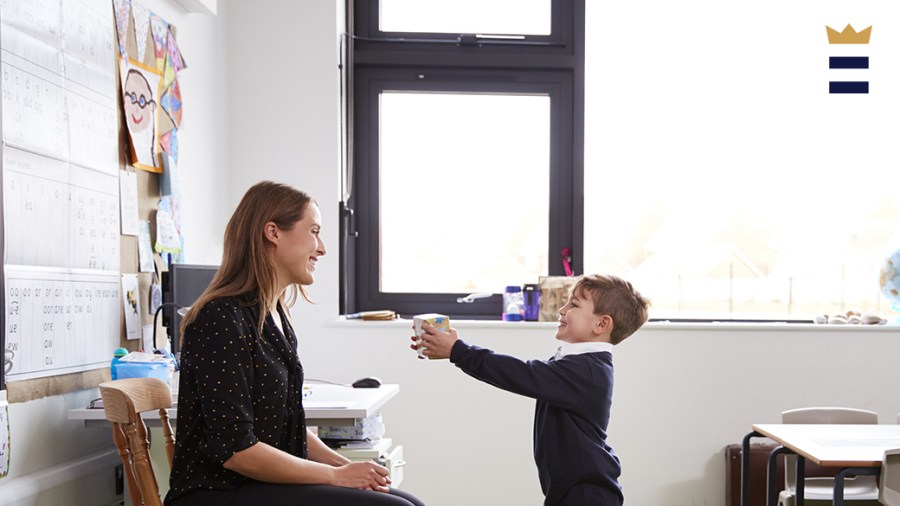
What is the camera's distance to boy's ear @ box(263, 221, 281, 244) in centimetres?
221

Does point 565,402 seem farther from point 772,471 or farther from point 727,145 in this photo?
point 727,145

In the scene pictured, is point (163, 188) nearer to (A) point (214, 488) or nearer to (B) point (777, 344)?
(A) point (214, 488)

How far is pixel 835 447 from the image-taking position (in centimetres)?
277

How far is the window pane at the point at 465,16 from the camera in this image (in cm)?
454

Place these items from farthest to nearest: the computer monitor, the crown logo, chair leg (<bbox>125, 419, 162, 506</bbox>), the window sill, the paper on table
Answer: the crown logo < the window sill < the computer monitor < the paper on table < chair leg (<bbox>125, 419, 162, 506</bbox>)

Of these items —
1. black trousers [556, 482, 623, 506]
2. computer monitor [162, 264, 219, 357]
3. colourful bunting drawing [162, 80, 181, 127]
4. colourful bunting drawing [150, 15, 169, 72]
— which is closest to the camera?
black trousers [556, 482, 623, 506]

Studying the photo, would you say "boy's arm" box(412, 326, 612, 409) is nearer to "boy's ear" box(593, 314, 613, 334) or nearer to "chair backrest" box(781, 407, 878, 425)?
"boy's ear" box(593, 314, 613, 334)

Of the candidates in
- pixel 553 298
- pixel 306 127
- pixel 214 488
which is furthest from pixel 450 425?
pixel 214 488

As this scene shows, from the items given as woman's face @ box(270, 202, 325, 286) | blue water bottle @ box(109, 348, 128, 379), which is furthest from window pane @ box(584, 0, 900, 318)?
woman's face @ box(270, 202, 325, 286)

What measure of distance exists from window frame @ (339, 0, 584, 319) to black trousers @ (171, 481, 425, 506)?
2.45 m

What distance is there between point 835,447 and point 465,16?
103 inches

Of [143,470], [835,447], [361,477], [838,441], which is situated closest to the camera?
[361,477]

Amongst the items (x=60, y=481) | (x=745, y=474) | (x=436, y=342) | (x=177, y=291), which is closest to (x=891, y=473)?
(x=745, y=474)

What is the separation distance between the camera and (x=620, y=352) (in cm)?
414
